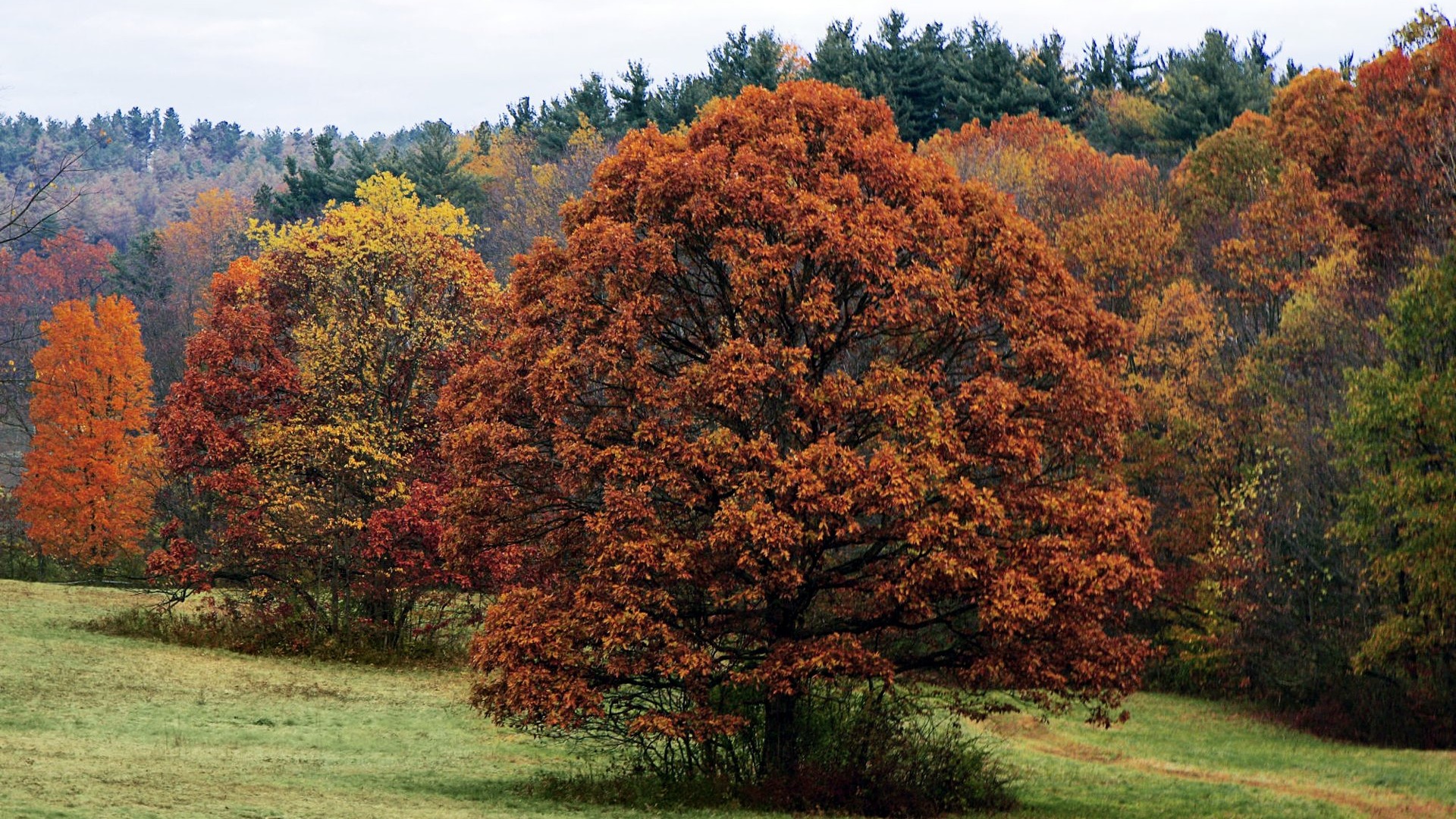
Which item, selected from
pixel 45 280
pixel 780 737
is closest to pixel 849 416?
pixel 780 737

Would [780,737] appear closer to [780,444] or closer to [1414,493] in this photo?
[780,444]

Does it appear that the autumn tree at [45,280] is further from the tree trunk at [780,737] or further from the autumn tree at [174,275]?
the tree trunk at [780,737]

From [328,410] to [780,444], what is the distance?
814 inches

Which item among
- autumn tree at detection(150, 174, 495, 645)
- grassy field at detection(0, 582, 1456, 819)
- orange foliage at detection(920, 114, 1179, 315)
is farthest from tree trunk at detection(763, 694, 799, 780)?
orange foliage at detection(920, 114, 1179, 315)

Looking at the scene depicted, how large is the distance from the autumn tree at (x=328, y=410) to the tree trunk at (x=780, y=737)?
16863mm

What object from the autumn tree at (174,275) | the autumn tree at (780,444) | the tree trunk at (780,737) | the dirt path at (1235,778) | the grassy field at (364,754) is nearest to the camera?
the grassy field at (364,754)

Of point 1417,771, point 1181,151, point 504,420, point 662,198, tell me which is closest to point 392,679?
point 504,420

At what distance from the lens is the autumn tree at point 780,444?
18969mm

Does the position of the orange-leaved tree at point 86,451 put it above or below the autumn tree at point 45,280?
below

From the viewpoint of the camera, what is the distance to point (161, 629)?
39156 mm

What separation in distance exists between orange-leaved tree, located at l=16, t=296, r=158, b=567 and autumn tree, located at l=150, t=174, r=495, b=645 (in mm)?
17159

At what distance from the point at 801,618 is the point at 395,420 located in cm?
2068

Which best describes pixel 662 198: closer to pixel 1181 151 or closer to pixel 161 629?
pixel 161 629

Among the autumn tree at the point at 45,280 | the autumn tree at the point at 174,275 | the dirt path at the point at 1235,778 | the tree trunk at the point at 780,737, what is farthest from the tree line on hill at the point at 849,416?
the autumn tree at the point at 45,280
